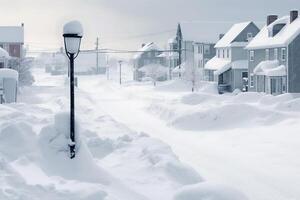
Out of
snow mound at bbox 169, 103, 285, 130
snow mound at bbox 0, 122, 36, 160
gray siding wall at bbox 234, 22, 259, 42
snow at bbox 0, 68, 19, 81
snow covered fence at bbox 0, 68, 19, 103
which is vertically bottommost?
snow mound at bbox 169, 103, 285, 130

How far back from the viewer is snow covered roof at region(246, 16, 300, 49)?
44.9 metres

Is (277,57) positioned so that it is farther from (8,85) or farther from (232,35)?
(8,85)

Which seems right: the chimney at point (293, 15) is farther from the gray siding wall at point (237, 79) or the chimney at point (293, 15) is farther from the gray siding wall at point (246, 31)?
the gray siding wall at point (246, 31)

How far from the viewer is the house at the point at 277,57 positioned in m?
45.2

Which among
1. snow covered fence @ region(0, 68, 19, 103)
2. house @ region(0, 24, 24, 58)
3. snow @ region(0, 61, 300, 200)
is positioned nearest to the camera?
snow @ region(0, 61, 300, 200)

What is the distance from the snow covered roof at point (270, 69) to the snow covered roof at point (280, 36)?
165cm

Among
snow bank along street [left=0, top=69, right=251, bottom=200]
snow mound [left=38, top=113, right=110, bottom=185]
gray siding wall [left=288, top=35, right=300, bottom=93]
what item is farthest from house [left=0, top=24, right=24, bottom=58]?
snow mound [left=38, top=113, right=110, bottom=185]

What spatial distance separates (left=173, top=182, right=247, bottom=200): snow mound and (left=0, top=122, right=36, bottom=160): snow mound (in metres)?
4.24

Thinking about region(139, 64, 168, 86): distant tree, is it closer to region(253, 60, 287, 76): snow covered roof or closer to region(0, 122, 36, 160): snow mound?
region(253, 60, 287, 76): snow covered roof

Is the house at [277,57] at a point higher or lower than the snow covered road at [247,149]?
A: higher

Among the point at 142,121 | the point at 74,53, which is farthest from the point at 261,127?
the point at 74,53

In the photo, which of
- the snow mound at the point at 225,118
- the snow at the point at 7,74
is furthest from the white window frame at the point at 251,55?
the snow at the point at 7,74

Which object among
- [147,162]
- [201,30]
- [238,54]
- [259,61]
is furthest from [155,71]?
[147,162]

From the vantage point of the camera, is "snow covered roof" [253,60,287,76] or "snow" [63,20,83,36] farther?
"snow covered roof" [253,60,287,76]
